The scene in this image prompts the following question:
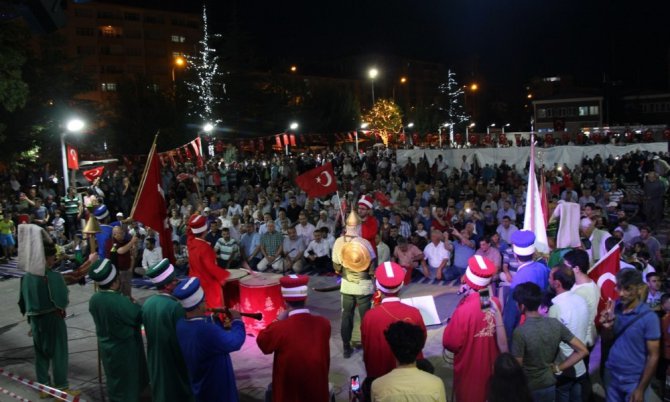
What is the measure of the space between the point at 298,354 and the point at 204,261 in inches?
139

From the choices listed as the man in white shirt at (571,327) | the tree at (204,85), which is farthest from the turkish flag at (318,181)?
the tree at (204,85)

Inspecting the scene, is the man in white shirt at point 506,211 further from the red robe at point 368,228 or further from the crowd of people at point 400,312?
the red robe at point 368,228

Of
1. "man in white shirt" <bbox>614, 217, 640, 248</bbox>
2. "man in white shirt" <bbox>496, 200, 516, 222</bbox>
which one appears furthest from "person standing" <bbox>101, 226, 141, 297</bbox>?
"man in white shirt" <bbox>496, 200, 516, 222</bbox>

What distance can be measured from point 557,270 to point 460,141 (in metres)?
31.4

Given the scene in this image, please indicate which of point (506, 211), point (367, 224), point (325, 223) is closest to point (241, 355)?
point (367, 224)

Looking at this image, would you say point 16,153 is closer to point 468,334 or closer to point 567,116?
point 468,334

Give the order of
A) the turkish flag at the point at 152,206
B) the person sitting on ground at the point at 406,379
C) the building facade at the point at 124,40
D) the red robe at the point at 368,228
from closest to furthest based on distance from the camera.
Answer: the person sitting on ground at the point at 406,379, the turkish flag at the point at 152,206, the red robe at the point at 368,228, the building facade at the point at 124,40

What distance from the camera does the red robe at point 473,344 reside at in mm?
4312

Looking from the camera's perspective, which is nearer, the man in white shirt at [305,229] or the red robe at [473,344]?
the red robe at [473,344]

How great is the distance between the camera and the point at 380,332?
14.8 ft

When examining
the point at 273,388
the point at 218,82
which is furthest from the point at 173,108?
the point at 273,388

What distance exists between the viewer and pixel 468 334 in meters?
4.32

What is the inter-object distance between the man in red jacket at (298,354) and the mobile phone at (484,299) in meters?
1.28

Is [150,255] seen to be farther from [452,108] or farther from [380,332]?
[452,108]
